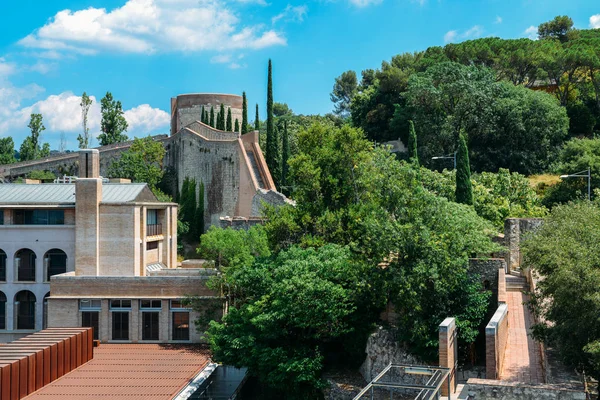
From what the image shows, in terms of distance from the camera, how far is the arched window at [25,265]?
1470 inches

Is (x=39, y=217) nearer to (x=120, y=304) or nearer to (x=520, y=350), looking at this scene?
(x=120, y=304)

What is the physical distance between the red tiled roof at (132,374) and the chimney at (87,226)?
482cm

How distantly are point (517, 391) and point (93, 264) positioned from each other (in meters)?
24.2

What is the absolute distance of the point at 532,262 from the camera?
771 inches

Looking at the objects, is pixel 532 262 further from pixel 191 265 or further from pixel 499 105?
pixel 499 105

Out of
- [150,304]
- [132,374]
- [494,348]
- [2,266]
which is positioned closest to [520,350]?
[494,348]

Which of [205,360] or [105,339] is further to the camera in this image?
[105,339]

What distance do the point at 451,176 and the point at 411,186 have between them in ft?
52.3

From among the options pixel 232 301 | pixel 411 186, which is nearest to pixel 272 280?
pixel 232 301

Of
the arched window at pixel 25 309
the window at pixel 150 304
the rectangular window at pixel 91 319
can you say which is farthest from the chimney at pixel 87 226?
the arched window at pixel 25 309

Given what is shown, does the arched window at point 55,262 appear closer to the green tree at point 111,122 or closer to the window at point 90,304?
the window at point 90,304

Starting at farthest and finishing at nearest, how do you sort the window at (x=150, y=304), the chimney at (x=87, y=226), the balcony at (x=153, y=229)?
the balcony at (x=153, y=229) < the chimney at (x=87, y=226) < the window at (x=150, y=304)

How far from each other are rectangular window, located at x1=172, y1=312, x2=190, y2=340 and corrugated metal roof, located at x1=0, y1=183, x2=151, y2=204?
23.7 ft

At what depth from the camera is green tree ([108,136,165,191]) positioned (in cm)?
5909
